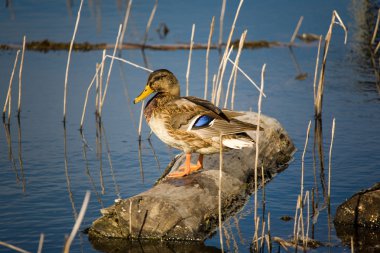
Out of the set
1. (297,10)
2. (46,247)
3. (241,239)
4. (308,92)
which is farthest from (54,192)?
(297,10)

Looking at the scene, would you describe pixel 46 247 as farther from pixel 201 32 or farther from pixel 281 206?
pixel 201 32

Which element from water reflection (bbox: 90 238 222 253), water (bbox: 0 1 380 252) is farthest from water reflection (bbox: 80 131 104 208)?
water reflection (bbox: 90 238 222 253)

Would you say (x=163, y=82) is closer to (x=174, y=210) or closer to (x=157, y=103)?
(x=157, y=103)

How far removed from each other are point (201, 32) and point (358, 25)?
3.76 m

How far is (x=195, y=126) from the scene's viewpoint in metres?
8.08

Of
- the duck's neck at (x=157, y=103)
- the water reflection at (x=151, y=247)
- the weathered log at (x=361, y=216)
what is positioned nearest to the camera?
the water reflection at (x=151, y=247)

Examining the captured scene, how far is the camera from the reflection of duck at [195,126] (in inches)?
317

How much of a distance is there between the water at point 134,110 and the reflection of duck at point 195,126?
0.83 meters

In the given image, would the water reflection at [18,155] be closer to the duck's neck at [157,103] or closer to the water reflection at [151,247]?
the duck's neck at [157,103]

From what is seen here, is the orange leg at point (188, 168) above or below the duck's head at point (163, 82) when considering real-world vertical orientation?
below

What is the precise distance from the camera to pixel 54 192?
29.8 feet

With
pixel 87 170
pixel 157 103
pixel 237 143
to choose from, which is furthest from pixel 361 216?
pixel 87 170

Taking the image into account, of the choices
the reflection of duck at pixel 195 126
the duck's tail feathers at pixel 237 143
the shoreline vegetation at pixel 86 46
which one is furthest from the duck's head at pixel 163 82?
the shoreline vegetation at pixel 86 46

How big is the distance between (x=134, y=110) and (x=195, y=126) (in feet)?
15.7
